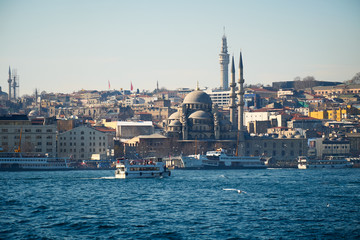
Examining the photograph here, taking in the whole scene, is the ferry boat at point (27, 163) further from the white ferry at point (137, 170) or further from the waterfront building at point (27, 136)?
the white ferry at point (137, 170)

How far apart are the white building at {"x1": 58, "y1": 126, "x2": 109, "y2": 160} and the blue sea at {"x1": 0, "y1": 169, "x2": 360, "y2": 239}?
44.2 metres

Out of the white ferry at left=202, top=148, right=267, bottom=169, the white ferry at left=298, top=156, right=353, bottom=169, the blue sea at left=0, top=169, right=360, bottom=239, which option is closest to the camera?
the blue sea at left=0, top=169, right=360, bottom=239

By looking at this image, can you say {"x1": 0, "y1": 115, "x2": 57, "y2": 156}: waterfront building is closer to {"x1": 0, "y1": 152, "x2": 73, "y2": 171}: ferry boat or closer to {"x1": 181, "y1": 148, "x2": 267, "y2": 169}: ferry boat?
{"x1": 0, "y1": 152, "x2": 73, "y2": 171}: ferry boat

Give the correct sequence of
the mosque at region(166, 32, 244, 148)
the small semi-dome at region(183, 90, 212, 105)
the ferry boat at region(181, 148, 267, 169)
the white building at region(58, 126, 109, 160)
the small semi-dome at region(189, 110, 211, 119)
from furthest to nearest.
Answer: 1. the small semi-dome at region(183, 90, 212, 105)
2. the small semi-dome at region(189, 110, 211, 119)
3. the mosque at region(166, 32, 244, 148)
4. the white building at region(58, 126, 109, 160)
5. the ferry boat at region(181, 148, 267, 169)

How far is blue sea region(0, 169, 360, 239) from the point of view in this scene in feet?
112

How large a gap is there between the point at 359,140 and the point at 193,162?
36629mm

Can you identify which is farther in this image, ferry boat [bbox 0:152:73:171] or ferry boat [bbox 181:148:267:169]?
ferry boat [bbox 181:148:267:169]

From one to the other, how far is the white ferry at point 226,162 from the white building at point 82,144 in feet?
53.2

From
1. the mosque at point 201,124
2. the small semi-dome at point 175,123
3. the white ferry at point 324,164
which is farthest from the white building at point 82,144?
the white ferry at point 324,164

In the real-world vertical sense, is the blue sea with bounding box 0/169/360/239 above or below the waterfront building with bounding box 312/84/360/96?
below

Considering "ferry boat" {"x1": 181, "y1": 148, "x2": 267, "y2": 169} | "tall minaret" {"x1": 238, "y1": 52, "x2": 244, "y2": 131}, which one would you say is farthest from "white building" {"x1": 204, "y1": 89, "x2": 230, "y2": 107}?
"ferry boat" {"x1": 181, "y1": 148, "x2": 267, "y2": 169}

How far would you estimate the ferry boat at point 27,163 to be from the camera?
85312mm

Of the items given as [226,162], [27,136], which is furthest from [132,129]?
[226,162]

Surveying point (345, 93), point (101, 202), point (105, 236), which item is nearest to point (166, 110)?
point (345, 93)
